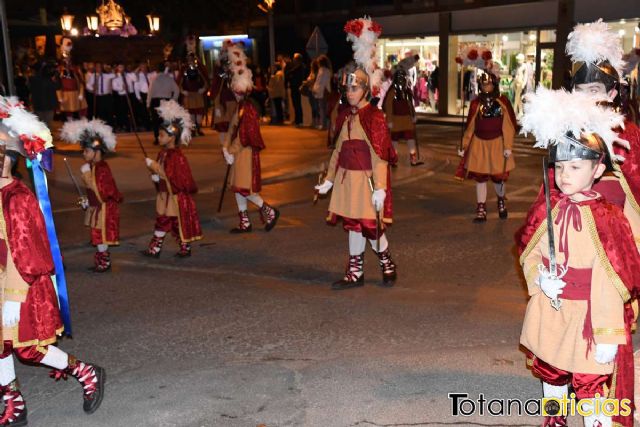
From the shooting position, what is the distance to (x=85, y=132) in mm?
7582

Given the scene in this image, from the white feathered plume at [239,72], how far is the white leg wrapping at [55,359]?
550 cm

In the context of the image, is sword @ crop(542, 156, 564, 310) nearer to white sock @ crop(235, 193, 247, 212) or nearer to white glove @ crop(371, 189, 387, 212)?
white glove @ crop(371, 189, 387, 212)

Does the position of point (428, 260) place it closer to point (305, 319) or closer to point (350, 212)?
point (350, 212)

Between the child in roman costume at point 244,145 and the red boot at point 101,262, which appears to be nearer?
the red boot at point 101,262

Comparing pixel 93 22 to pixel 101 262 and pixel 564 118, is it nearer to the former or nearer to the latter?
pixel 101 262

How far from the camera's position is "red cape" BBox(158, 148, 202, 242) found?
8.03 m

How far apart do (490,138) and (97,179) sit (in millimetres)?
5194

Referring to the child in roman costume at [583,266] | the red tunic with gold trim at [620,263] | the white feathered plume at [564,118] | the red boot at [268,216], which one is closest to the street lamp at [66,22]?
the red boot at [268,216]

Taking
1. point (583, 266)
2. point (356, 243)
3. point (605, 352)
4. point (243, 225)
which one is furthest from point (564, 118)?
point (243, 225)

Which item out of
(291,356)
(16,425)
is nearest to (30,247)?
(16,425)

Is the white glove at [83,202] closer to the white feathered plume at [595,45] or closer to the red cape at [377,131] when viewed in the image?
the red cape at [377,131]

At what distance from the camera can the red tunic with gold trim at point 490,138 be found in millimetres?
9594

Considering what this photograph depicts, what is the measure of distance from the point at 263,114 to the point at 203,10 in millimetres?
6013

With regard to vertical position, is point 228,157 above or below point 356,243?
above
